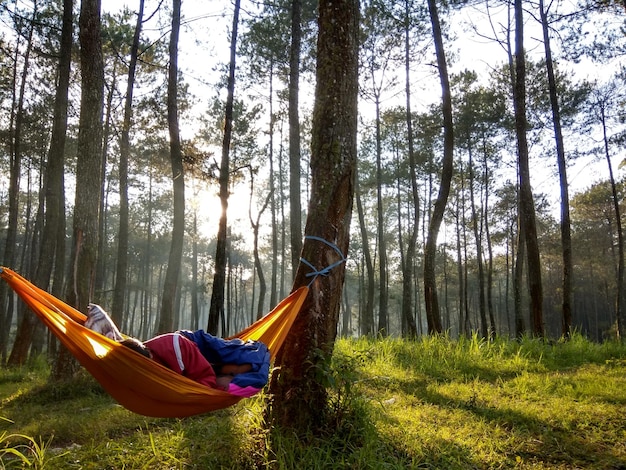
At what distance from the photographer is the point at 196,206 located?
18547mm

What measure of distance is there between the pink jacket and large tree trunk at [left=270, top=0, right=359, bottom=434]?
1.29ft

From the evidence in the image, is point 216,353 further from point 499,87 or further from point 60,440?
point 499,87

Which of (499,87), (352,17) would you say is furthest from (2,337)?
(499,87)

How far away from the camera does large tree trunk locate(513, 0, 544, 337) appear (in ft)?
20.1

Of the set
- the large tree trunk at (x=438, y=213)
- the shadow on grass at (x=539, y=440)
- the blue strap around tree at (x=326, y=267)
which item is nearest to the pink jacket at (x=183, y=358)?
the blue strap around tree at (x=326, y=267)

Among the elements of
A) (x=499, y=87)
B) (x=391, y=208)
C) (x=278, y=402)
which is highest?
(x=499, y=87)

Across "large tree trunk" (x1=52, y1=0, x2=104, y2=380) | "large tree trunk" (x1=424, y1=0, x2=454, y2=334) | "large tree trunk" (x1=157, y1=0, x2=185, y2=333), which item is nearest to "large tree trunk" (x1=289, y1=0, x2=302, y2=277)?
"large tree trunk" (x1=157, y1=0, x2=185, y2=333)

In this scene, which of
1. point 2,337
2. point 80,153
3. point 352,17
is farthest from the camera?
point 2,337

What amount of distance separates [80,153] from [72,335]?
3.47 metres

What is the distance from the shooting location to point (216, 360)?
2248mm

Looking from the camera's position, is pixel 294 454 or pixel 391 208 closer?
pixel 294 454

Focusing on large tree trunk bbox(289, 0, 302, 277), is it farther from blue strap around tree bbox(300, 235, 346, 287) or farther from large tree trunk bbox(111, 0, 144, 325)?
blue strap around tree bbox(300, 235, 346, 287)

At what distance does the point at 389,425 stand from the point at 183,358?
134cm

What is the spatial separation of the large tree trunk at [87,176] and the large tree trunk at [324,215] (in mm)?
3238
